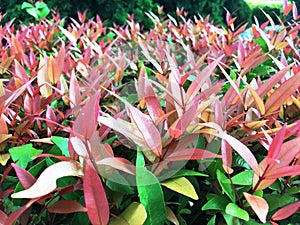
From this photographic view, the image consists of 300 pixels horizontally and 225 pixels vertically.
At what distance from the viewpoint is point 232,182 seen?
90 cm

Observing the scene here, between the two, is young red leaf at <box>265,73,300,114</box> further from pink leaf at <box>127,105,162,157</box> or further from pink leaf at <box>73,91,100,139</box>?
pink leaf at <box>73,91,100,139</box>

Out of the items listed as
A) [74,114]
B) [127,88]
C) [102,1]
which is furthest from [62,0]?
[74,114]

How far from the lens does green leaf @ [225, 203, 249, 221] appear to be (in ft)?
2.72

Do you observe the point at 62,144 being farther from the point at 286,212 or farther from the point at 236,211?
the point at 286,212

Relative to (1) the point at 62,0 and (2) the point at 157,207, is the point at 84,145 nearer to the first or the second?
(2) the point at 157,207

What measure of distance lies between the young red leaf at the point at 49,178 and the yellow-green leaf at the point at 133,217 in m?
0.12

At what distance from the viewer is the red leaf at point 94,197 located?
70 cm

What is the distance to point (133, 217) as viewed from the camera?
796 mm

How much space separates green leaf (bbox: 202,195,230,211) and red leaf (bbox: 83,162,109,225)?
0.26 meters

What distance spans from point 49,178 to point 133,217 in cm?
19

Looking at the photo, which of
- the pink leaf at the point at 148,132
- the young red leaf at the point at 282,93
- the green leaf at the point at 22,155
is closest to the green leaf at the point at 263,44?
the young red leaf at the point at 282,93

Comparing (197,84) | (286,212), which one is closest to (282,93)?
(197,84)

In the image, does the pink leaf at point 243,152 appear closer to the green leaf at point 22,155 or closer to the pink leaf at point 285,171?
the pink leaf at point 285,171

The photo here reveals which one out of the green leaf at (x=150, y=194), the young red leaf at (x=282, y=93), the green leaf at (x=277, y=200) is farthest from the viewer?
the young red leaf at (x=282, y=93)
